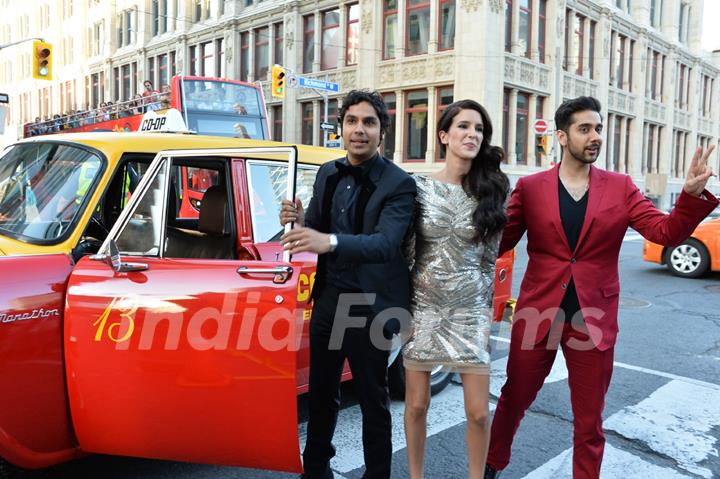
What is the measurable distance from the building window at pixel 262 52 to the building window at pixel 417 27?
29.2 feet

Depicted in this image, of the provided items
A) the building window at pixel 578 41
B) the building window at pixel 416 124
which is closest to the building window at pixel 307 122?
the building window at pixel 416 124

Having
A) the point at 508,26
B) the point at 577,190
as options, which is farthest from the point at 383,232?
the point at 508,26

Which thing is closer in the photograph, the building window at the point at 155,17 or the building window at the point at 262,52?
the building window at the point at 262,52

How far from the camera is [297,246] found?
101 inches

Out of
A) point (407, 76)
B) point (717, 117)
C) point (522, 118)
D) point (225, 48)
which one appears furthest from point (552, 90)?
point (717, 117)

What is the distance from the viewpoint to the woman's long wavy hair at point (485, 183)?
2855 millimetres

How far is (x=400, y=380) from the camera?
4566 millimetres

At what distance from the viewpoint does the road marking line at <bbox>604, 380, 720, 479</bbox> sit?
396 centimetres

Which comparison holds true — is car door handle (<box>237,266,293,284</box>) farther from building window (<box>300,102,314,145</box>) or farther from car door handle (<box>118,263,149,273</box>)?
building window (<box>300,102,314,145</box>)

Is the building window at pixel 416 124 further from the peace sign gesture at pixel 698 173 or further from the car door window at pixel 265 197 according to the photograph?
the peace sign gesture at pixel 698 173

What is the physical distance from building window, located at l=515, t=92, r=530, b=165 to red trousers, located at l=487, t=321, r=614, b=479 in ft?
79.5

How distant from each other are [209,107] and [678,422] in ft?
42.1

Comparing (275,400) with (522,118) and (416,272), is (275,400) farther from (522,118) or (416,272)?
(522,118)

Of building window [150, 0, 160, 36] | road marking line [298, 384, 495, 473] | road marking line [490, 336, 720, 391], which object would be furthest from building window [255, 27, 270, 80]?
road marking line [298, 384, 495, 473]
